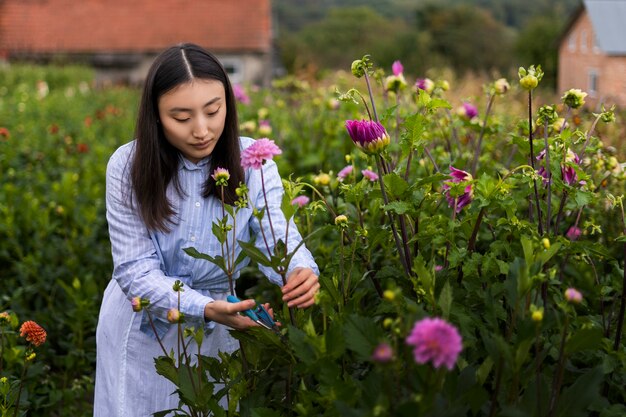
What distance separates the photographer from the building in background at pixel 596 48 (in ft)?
97.8

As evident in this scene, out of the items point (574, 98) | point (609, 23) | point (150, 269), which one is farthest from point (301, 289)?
point (609, 23)

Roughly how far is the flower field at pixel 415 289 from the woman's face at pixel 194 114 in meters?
0.24

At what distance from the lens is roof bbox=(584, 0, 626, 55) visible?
29.9 meters

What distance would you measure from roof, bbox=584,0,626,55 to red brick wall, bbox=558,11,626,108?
51cm

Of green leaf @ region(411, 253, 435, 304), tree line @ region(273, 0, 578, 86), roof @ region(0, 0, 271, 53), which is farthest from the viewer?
tree line @ region(273, 0, 578, 86)

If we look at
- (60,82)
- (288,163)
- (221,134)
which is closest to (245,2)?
(60,82)

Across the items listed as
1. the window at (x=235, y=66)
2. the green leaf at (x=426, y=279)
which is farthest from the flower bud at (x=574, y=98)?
the window at (x=235, y=66)

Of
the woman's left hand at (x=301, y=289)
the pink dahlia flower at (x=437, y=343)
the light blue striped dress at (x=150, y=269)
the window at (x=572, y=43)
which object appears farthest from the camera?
the window at (x=572, y=43)

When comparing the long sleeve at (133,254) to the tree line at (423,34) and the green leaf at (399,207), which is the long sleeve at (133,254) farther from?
the tree line at (423,34)

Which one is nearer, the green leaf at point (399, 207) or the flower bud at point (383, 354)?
the flower bud at point (383, 354)

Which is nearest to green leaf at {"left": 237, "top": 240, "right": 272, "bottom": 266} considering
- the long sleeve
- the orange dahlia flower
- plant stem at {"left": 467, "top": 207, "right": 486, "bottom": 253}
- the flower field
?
the flower field

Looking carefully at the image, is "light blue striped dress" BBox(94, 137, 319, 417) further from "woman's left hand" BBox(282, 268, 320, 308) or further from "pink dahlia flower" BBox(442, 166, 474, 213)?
"pink dahlia flower" BBox(442, 166, 474, 213)

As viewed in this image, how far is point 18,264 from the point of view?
359cm

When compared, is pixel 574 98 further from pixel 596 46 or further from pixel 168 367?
pixel 596 46
